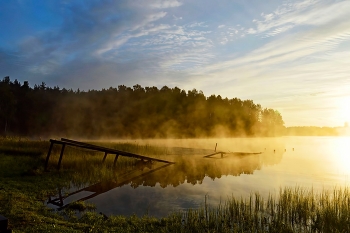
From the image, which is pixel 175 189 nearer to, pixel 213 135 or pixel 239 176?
pixel 239 176

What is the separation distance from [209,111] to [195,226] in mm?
114172

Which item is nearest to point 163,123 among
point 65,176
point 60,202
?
point 65,176

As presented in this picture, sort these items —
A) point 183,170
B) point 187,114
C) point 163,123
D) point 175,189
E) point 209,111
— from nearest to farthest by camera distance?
point 175,189 → point 183,170 → point 163,123 → point 187,114 → point 209,111

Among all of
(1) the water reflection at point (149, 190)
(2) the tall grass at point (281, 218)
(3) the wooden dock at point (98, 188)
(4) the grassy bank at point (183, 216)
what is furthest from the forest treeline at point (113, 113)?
(2) the tall grass at point (281, 218)

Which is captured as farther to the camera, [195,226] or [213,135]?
[213,135]

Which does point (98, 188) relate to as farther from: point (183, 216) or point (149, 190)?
point (183, 216)

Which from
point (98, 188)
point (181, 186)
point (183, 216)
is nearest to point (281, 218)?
point (183, 216)

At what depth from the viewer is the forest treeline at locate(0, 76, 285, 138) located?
314ft

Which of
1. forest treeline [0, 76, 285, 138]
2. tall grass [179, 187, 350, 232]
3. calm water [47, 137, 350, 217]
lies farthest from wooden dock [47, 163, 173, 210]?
forest treeline [0, 76, 285, 138]

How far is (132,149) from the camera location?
39969mm

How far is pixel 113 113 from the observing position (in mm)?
103250

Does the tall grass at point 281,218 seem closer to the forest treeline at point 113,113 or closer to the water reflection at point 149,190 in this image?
the water reflection at point 149,190

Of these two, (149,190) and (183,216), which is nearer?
(183,216)

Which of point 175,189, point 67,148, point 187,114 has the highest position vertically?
point 187,114
